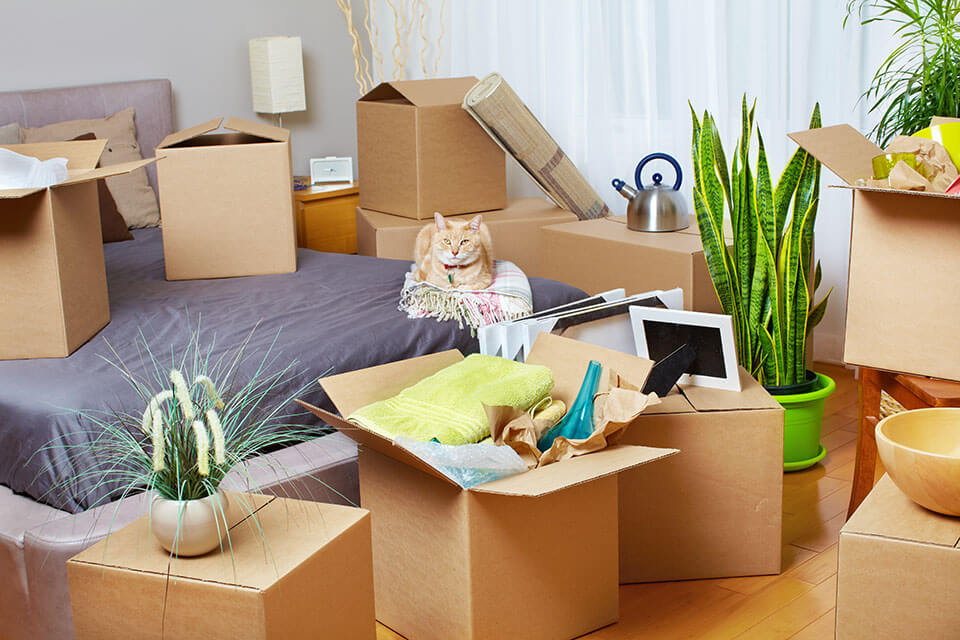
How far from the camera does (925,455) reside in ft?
4.14

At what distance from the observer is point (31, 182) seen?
2064 millimetres

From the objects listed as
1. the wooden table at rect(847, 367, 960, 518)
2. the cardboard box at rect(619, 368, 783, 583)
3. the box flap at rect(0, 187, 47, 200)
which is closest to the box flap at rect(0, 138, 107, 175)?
the box flap at rect(0, 187, 47, 200)

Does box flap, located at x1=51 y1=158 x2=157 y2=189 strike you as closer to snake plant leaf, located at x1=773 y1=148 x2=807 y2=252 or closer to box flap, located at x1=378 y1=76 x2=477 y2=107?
box flap, located at x1=378 y1=76 x2=477 y2=107

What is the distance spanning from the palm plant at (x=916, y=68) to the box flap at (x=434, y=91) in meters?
1.32

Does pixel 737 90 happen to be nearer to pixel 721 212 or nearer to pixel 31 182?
pixel 721 212

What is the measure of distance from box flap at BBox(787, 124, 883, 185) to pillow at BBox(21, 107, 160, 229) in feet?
8.34

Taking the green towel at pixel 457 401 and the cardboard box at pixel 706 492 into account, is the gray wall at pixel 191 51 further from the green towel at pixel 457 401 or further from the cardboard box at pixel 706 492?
the cardboard box at pixel 706 492

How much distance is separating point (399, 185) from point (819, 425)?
171cm

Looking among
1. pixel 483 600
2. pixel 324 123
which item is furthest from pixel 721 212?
pixel 324 123

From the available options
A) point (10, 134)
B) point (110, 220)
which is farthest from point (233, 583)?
point (10, 134)

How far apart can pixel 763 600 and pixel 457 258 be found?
1153mm

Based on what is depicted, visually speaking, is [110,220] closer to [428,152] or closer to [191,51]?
[428,152]

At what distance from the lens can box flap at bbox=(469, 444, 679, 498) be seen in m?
1.57

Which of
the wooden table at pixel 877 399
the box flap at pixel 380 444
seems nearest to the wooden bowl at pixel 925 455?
the wooden table at pixel 877 399
